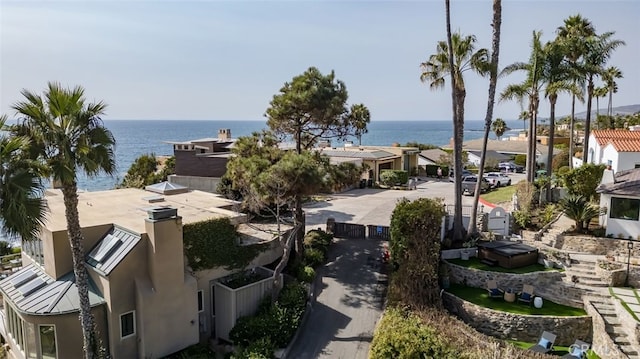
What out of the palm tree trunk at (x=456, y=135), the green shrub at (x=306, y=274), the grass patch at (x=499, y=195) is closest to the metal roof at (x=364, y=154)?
the grass patch at (x=499, y=195)

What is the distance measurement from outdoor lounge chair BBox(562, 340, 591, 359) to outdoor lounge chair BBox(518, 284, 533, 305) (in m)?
2.34

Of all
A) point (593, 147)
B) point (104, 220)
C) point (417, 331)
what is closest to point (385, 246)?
point (417, 331)

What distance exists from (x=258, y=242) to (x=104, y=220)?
20.2 ft

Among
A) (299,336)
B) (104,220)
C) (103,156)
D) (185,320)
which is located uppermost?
(103,156)

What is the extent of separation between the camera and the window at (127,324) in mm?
14969

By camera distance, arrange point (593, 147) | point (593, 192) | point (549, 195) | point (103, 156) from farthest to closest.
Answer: point (593, 147) → point (549, 195) → point (593, 192) → point (103, 156)

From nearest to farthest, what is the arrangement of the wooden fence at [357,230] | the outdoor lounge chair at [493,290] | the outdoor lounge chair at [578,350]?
the outdoor lounge chair at [578,350] < the outdoor lounge chair at [493,290] < the wooden fence at [357,230]

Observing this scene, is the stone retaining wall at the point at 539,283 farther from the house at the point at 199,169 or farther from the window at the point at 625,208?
the house at the point at 199,169

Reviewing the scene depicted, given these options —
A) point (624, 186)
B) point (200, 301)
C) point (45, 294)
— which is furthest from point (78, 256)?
point (624, 186)

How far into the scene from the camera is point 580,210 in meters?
23.4

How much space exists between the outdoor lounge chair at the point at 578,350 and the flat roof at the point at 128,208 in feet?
43.9

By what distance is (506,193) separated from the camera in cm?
3769

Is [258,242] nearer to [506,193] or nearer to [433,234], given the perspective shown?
[433,234]

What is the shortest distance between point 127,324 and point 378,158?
3346 centimetres
